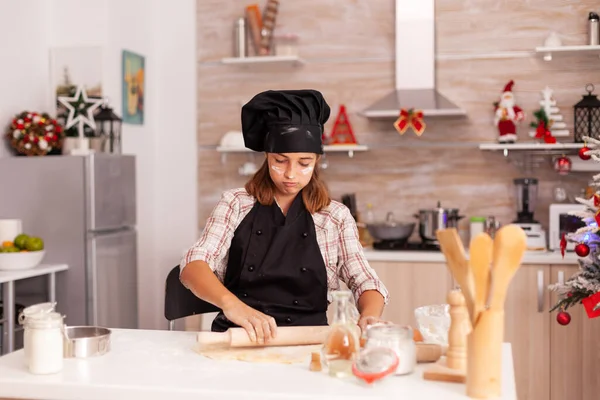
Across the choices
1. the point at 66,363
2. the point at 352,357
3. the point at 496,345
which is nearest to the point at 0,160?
the point at 66,363

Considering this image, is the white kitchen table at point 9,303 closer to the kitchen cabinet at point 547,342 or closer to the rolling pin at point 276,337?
the rolling pin at point 276,337

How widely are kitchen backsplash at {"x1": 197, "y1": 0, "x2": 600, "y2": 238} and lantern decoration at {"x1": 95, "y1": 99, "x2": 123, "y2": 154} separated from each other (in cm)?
80

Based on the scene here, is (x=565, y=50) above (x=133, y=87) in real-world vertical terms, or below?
above

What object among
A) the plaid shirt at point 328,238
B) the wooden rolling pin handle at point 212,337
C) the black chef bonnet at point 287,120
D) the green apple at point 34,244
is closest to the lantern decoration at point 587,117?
the plaid shirt at point 328,238

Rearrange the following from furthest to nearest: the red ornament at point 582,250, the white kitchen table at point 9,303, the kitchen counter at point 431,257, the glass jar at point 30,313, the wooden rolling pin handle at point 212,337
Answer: the kitchen counter at point 431,257 → the white kitchen table at point 9,303 → the red ornament at point 582,250 → the wooden rolling pin handle at point 212,337 → the glass jar at point 30,313

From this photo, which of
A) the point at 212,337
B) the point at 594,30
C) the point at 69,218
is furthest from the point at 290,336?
the point at 594,30

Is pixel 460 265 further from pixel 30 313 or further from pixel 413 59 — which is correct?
pixel 413 59

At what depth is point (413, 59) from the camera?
486cm

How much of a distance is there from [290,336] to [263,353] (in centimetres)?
9

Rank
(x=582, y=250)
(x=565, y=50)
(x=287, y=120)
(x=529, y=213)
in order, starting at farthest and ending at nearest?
(x=529, y=213) → (x=565, y=50) → (x=582, y=250) → (x=287, y=120)

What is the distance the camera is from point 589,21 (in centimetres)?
462

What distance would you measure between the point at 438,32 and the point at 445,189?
94cm

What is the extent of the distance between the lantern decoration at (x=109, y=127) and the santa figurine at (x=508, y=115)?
85.2 inches

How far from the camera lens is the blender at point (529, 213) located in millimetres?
4543
